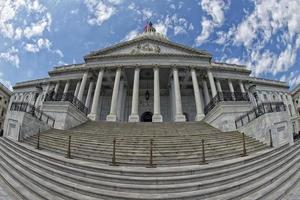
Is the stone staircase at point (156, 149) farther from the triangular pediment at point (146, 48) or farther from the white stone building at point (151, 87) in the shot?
the triangular pediment at point (146, 48)

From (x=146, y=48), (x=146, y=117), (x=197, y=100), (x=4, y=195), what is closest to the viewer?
(x=4, y=195)

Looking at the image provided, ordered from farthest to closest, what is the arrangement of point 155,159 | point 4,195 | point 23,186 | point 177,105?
point 177,105
point 155,159
point 23,186
point 4,195

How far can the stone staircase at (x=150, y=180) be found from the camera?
6629 mm

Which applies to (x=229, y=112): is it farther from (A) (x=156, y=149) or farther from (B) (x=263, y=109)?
(A) (x=156, y=149)

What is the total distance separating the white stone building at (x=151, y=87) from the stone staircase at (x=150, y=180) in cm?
713

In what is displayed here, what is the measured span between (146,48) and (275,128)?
1001 inches

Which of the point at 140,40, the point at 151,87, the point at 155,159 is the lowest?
the point at 155,159

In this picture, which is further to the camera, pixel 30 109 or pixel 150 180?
pixel 30 109

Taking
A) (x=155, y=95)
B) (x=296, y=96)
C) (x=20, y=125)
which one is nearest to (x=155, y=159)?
(x=20, y=125)

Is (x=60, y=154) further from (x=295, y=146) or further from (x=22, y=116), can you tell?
(x=295, y=146)

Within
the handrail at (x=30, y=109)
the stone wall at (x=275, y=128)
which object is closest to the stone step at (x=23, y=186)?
the handrail at (x=30, y=109)

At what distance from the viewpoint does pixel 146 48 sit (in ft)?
114

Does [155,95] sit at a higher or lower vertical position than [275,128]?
higher

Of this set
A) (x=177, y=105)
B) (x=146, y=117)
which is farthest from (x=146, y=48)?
(x=146, y=117)
